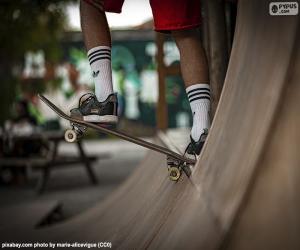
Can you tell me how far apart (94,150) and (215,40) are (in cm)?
1521

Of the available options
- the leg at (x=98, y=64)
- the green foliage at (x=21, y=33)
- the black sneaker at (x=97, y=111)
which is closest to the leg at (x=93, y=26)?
the leg at (x=98, y=64)

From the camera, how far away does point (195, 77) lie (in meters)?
3.20

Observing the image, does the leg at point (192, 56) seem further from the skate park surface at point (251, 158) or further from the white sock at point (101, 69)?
the skate park surface at point (251, 158)

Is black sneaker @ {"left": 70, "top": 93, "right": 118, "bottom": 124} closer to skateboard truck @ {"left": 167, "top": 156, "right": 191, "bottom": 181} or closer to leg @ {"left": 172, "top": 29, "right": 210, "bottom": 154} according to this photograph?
leg @ {"left": 172, "top": 29, "right": 210, "bottom": 154}

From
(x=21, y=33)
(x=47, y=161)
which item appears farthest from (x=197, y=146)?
(x=21, y=33)

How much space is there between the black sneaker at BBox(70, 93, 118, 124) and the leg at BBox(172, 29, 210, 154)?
0.38 m

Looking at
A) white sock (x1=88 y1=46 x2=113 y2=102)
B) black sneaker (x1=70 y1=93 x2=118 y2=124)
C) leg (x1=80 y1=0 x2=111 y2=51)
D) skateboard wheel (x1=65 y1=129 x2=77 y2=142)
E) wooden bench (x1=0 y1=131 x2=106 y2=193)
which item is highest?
leg (x1=80 y1=0 x2=111 y2=51)

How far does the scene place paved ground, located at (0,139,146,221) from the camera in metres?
9.05

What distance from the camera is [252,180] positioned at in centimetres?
216

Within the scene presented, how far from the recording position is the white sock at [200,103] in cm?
319

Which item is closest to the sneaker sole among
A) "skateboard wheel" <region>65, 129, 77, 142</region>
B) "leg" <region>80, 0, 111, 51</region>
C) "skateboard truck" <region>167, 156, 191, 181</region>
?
→ "skateboard wheel" <region>65, 129, 77, 142</region>

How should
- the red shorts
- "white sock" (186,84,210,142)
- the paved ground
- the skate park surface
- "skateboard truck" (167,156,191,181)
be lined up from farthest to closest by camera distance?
the paved ground, "white sock" (186,84,210,142), the red shorts, "skateboard truck" (167,156,191,181), the skate park surface

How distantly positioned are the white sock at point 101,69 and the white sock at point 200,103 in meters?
0.42

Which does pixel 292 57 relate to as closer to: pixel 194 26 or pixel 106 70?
pixel 194 26
